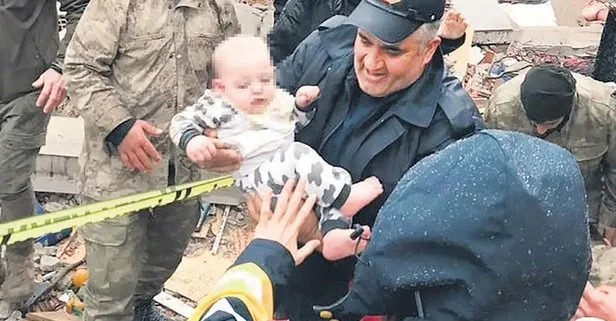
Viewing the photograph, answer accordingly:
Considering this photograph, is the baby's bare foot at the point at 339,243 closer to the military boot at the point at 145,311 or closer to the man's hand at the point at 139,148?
the man's hand at the point at 139,148

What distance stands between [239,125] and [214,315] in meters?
1.22

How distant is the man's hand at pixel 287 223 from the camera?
2490 millimetres

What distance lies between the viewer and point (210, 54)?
13.2ft

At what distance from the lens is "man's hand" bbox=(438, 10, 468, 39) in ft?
12.4

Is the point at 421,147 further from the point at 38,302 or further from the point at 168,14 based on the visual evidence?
the point at 38,302

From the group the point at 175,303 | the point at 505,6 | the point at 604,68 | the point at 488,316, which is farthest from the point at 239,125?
the point at 505,6

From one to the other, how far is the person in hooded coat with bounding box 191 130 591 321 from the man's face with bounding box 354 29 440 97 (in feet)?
4.23

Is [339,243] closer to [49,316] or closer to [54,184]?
[49,316]

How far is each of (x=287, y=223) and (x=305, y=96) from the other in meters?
0.81

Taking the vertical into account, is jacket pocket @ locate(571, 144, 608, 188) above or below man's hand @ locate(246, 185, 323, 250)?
below

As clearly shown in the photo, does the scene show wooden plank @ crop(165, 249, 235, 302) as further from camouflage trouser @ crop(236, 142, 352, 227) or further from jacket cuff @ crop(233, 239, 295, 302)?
jacket cuff @ crop(233, 239, 295, 302)

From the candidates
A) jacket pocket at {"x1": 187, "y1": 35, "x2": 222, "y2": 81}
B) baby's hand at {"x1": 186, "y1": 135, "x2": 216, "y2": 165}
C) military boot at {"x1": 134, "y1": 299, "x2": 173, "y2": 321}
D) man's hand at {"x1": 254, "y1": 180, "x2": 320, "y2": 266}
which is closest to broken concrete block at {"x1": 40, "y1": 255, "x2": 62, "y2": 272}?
military boot at {"x1": 134, "y1": 299, "x2": 173, "y2": 321}

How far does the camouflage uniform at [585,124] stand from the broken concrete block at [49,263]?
2.84 m

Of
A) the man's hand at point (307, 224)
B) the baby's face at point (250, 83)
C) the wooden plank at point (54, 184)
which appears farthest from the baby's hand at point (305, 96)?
the wooden plank at point (54, 184)
